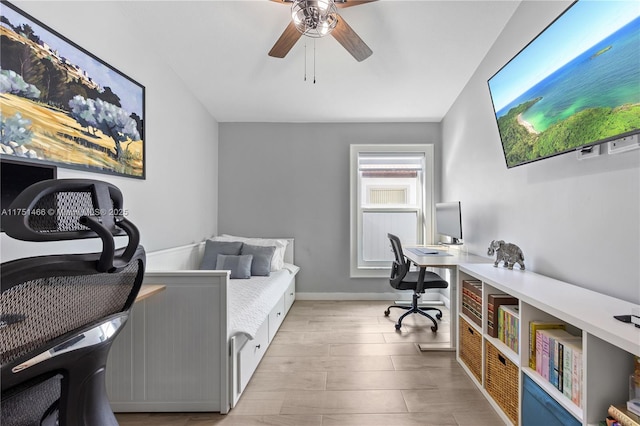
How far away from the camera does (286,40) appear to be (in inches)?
85.0

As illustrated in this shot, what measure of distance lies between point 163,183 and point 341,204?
86.9 inches

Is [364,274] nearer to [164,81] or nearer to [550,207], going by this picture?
[550,207]

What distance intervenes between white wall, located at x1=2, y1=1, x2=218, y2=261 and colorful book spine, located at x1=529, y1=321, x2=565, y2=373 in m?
2.69

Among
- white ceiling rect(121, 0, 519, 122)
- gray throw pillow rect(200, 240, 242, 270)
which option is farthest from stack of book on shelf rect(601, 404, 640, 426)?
gray throw pillow rect(200, 240, 242, 270)

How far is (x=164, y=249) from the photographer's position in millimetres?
2775

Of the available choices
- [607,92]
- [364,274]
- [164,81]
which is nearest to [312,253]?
[364,274]

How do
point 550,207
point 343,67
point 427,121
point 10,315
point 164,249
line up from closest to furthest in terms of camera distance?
1. point 10,315
2. point 550,207
3. point 164,249
4. point 343,67
5. point 427,121

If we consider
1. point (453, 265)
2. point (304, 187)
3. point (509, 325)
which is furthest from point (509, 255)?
point (304, 187)

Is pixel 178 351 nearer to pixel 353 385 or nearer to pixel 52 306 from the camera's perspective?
pixel 353 385

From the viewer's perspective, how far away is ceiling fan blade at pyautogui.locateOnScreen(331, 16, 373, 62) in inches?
78.3

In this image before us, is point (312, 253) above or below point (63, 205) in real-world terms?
below

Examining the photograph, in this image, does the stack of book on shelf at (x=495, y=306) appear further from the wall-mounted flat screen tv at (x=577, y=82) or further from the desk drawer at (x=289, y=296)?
the desk drawer at (x=289, y=296)

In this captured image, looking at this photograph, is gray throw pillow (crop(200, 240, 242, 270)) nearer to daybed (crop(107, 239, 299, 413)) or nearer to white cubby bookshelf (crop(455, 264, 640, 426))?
daybed (crop(107, 239, 299, 413))

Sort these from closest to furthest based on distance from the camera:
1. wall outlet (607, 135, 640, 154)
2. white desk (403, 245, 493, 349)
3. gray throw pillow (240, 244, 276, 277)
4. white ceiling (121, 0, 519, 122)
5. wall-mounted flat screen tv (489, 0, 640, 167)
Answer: wall-mounted flat screen tv (489, 0, 640, 167) < wall outlet (607, 135, 640, 154) < white ceiling (121, 0, 519, 122) < white desk (403, 245, 493, 349) < gray throw pillow (240, 244, 276, 277)
